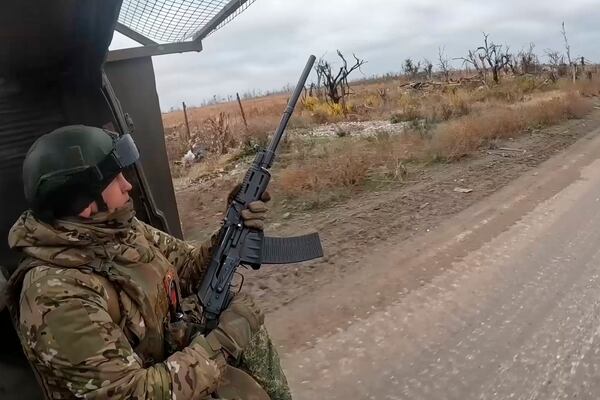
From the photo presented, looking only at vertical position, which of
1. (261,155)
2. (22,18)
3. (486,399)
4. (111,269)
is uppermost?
(22,18)

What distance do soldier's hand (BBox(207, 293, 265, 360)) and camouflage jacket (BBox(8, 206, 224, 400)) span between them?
12 centimetres

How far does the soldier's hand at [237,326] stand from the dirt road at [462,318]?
4.50 ft

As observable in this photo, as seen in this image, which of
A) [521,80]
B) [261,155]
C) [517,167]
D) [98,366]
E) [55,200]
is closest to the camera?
[98,366]

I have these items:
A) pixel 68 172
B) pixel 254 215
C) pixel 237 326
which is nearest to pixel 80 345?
pixel 68 172

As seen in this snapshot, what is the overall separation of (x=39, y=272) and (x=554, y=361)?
2.97m

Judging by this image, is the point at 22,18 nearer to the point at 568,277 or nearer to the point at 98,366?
the point at 98,366

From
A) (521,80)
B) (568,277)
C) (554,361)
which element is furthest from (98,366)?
(521,80)

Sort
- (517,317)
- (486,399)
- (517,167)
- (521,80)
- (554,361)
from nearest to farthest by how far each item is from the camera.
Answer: (486,399) < (554,361) < (517,317) < (517,167) < (521,80)

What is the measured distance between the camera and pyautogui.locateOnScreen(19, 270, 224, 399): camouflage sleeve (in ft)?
5.16

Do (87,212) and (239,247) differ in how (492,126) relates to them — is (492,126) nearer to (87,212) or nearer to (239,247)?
(239,247)

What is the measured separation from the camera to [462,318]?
4.12 metres

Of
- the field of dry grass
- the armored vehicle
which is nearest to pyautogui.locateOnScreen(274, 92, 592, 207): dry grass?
the field of dry grass

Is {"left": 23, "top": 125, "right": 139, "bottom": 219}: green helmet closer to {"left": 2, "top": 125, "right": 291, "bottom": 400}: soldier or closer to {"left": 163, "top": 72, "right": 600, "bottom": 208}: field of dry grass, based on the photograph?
{"left": 2, "top": 125, "right": 291, "bottom": 400}: soldier

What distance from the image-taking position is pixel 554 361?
3.43 meters
